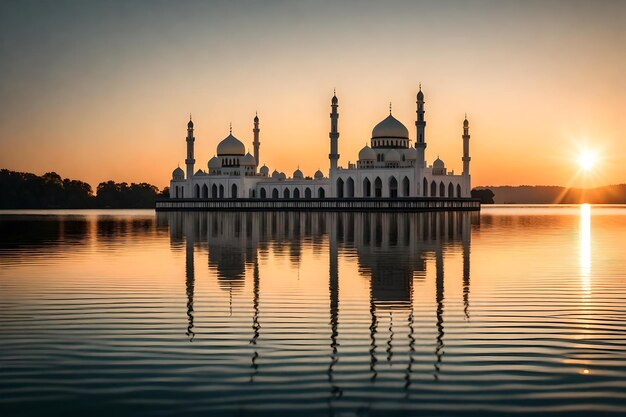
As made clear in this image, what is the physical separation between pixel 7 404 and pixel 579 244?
88.0 ft

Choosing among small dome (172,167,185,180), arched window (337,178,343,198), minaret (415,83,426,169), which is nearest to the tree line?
small dome (172,167,185,180)

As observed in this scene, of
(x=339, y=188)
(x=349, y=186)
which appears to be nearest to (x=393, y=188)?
(x=349, y=186)

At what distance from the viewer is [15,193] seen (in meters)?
130

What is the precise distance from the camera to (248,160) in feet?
330

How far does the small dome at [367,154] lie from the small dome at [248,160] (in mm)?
16757

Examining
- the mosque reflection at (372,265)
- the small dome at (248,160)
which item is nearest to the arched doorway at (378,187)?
the small dome at (248,160)

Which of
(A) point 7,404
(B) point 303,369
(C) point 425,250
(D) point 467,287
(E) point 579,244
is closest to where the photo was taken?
(A) point 7,404

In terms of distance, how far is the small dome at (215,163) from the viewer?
102312 mm

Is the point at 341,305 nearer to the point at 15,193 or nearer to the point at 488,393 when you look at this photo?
the point at 488,393

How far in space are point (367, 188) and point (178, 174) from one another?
28514 millimetres

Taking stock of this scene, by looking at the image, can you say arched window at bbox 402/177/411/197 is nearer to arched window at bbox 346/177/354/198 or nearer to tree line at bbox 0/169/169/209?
arched window at bbox 346/177/354/198

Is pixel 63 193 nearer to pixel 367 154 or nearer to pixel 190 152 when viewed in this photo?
pixel 190 152

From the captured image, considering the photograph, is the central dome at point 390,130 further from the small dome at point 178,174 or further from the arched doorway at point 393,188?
the small dome at point 178,174

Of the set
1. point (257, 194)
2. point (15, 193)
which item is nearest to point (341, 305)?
point (257, 194)
